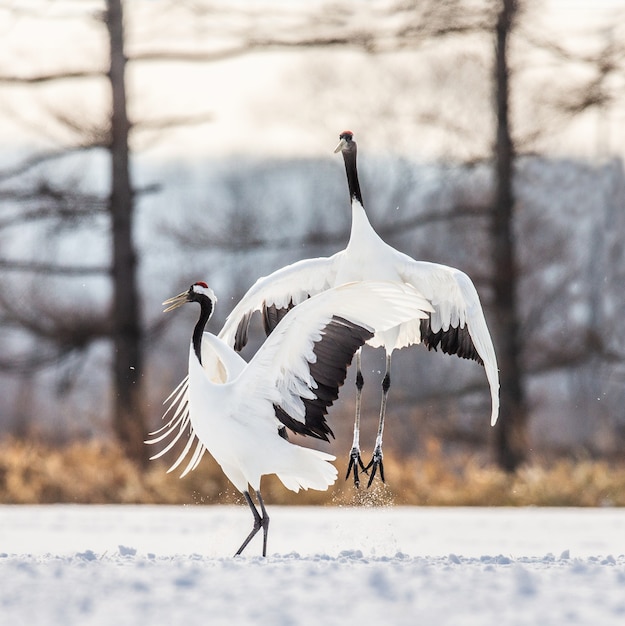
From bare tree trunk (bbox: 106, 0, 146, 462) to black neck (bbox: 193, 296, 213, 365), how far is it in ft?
21.7

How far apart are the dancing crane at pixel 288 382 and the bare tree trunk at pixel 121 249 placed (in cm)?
682

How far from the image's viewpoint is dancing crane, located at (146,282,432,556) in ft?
20.4

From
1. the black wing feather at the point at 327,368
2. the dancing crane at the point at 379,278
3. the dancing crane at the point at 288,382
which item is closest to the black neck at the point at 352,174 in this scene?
the dancing crane at the point at 379,278

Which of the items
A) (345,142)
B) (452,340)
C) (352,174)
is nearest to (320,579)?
(452,340)

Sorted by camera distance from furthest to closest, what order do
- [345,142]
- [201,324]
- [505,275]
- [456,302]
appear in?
[505,275] < [345,142] < [456,302] < [201,324]

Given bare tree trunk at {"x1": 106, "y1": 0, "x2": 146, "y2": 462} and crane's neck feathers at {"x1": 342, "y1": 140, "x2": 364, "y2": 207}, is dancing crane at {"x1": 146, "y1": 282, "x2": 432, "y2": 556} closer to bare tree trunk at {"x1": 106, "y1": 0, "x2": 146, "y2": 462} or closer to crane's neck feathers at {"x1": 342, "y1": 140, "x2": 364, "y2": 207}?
crane's neck feathers at {"x1": 342, "y1": 140, "x2": 364, "y2": 207}

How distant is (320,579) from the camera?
5.34m

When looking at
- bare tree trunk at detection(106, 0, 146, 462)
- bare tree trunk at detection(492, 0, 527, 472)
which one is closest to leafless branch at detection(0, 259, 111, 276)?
bare tree trunk at detection(106, 0, 146, 462)

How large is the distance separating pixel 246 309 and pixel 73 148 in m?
6.84

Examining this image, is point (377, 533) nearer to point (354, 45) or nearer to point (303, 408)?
point (303, 408)

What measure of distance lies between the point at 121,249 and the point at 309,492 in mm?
3618

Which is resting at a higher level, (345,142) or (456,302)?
(345,142)

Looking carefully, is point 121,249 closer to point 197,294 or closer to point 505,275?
point 505,275

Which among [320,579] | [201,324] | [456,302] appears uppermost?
[456,302]
